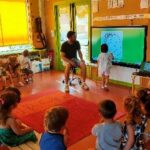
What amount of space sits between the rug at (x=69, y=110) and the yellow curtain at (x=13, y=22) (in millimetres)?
2555

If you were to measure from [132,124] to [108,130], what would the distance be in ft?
0.85

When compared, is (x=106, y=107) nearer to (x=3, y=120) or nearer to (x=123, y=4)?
(x=3, y=120)

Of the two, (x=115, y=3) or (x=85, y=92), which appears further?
(x=115, y=3)

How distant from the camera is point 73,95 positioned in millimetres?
4453

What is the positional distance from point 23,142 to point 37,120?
87 cm

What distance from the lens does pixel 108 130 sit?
1.81m

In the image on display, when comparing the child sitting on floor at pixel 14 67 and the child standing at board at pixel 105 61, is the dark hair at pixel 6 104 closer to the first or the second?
the child standing at board at pixel 105 61

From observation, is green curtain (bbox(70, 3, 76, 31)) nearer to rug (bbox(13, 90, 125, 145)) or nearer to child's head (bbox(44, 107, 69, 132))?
rug (bbox(13, 90, 125, 145))

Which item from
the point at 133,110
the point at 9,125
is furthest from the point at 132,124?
the point at 9,125

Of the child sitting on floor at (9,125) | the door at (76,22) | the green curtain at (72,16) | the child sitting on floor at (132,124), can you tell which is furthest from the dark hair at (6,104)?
the green curtain at (72,16)

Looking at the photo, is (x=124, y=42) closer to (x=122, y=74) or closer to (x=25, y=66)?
(x=122, y=74)

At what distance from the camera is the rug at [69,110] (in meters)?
3.10

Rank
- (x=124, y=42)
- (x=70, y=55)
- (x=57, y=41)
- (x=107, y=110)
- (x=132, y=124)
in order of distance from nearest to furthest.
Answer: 1. (x=107, y=110)
2. (x=132, y=124)
3. (x=124, y=42)
4. (x=70, y=55)
5. (x=57, y=41)

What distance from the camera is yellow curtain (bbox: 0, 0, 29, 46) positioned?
244 inches
